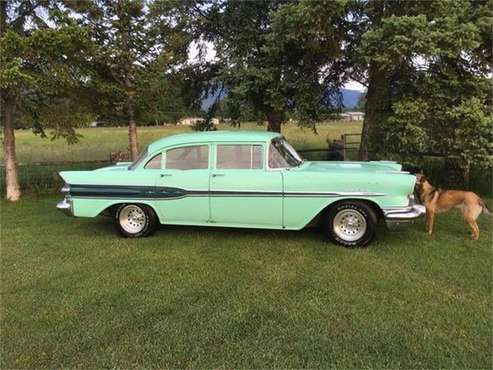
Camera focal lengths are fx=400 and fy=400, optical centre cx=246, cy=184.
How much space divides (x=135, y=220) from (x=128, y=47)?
17.1 feet

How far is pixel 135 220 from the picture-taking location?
6.27 metres

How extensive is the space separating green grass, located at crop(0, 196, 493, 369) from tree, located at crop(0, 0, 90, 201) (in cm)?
356

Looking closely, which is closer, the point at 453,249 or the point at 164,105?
the point at 453,249

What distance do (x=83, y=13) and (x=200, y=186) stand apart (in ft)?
19.6

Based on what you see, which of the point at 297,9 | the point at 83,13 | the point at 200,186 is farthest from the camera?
the point at 83,13

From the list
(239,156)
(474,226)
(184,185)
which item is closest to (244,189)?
(239,156)

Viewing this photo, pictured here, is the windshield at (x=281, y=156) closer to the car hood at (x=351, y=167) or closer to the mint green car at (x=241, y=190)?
the mint green car at (x=241, y=190)

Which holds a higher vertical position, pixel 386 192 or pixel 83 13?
pixel 83 13

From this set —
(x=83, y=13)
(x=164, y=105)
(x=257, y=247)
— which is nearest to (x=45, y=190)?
(x=164, y=105)

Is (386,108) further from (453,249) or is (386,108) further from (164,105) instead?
(164,105)

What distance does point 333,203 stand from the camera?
558 centimetres

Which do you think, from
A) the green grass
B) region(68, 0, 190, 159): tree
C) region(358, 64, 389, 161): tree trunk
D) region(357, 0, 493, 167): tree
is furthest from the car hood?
region(68, 0, 190, 159): tree

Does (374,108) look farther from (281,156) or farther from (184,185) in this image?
(184,185)

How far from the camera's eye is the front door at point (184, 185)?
5.82 meters
